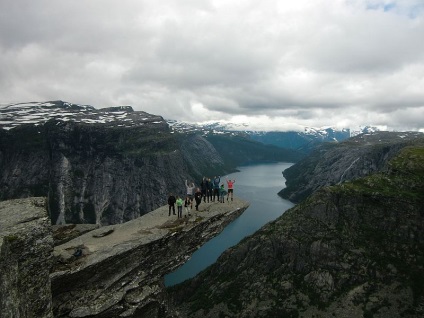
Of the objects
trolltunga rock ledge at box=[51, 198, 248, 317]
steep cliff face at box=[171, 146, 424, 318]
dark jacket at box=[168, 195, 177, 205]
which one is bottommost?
steep cliff face at box=[171, 146, 424, 318]

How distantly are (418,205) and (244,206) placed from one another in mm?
131500

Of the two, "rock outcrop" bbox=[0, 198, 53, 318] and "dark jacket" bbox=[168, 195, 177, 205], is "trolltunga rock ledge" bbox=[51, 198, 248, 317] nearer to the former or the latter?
"dark jacket" bbox=[168, 195, 177, 205]

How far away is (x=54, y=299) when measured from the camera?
28.6 metres

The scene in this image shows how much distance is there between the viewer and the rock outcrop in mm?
18422

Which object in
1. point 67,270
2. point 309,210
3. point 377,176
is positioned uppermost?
point 67,270

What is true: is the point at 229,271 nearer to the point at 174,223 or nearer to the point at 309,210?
the point at 309,210

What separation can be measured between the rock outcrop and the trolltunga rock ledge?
18.4 feet

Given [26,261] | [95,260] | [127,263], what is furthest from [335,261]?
[26,261]

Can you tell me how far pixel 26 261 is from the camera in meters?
21.7

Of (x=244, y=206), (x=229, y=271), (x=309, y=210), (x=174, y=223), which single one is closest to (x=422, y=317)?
(x=309, y=210)

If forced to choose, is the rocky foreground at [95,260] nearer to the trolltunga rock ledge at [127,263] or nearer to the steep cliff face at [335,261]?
the trolltunga rock ledge at [127,263]

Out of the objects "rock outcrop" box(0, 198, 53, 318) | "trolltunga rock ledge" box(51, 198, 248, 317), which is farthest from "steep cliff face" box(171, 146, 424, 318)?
"rock outcrop" box(0, 198, 53, 318)

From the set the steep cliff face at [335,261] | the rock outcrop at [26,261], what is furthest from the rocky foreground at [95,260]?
the steep cliff face at [335,261]

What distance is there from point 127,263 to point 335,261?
133 meters
